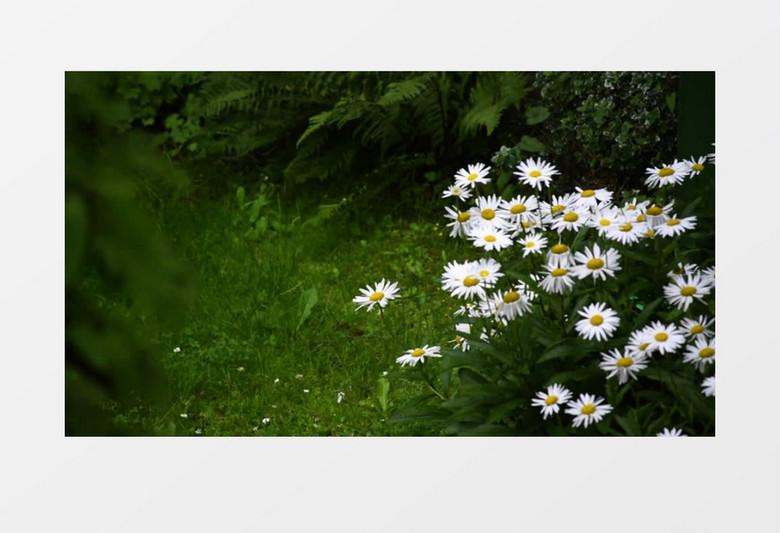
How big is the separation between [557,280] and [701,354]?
0.40 meters

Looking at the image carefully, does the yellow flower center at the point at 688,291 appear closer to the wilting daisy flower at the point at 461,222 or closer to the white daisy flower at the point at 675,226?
the white daisy flower at the point at 675,226

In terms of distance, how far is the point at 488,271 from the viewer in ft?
7.59

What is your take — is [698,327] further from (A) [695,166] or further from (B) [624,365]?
(A) [695,166]

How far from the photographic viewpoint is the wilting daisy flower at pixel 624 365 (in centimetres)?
216

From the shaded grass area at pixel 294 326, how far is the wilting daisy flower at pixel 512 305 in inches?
19.7

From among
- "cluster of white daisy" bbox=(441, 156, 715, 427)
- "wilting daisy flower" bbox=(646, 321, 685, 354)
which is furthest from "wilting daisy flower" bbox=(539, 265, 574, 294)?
"wilting daisy flower" bbox=(646, 321, 685, 354)

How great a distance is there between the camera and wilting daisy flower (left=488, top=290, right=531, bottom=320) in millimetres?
2231

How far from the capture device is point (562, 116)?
3.62 m

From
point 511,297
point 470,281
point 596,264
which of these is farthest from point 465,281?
point 596,264

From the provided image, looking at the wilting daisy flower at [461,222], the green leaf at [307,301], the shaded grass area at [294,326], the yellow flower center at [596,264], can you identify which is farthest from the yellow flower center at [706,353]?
the green leaf at [307,301]

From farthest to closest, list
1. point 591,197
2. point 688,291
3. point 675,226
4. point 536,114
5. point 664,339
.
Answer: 1. point 536,114
2. point 591,197
3. point 675,226
4. point 688,291
5. point 664,339

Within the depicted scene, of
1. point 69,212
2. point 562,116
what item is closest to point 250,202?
point 562,116

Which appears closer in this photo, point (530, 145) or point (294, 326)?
point (294, 326)
